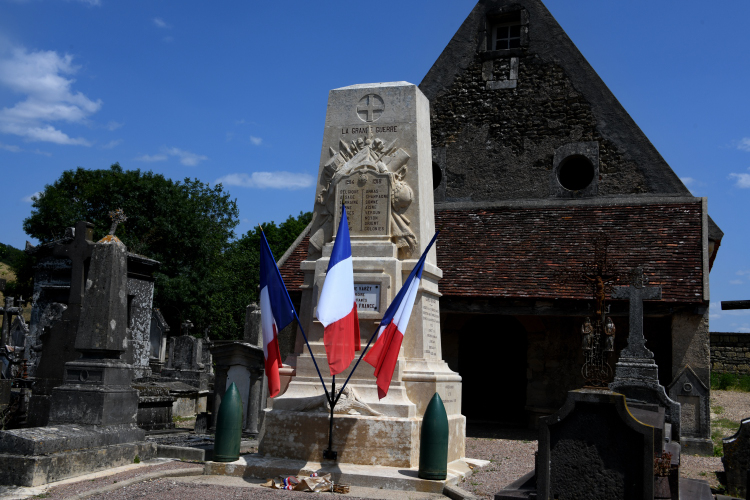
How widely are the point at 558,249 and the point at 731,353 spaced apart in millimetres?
13265

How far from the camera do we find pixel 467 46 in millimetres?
16672

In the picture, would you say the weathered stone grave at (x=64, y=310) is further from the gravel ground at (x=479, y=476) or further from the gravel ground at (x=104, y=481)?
the gravel ground at (x=479, y=476)

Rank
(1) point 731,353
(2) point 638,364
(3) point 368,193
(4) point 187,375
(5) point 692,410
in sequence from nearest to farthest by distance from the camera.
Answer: (3) point 368,193 → (2) point 638,364 → (5) point 692,410 → (4) point 187,375 → (1) point 731,353

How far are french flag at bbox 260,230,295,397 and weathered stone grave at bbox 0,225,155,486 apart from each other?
1724 millimetres

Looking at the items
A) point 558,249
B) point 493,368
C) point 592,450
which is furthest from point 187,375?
point 592,450

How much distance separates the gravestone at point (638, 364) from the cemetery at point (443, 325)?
4 cm

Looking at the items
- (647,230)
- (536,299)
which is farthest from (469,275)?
(647,230)

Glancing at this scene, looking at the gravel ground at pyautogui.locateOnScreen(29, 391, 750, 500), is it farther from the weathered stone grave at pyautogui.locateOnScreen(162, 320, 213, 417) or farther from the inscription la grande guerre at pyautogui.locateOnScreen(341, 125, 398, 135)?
the weathered stone grave at pyautogui.locateOnScreen(162, 320, 213, 417)

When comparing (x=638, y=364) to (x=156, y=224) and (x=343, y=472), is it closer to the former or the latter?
(x=343, y=472)

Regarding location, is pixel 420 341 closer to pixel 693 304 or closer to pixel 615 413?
pixel 615 413

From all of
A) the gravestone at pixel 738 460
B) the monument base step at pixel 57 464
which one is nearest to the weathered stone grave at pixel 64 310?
the monument base step at pixel 57 464

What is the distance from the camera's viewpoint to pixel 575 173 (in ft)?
50.6

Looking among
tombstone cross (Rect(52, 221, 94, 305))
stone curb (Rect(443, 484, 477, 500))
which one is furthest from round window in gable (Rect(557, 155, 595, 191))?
stone curb (Rect(443, 484, 477, 500))

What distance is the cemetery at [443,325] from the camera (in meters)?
6.12
